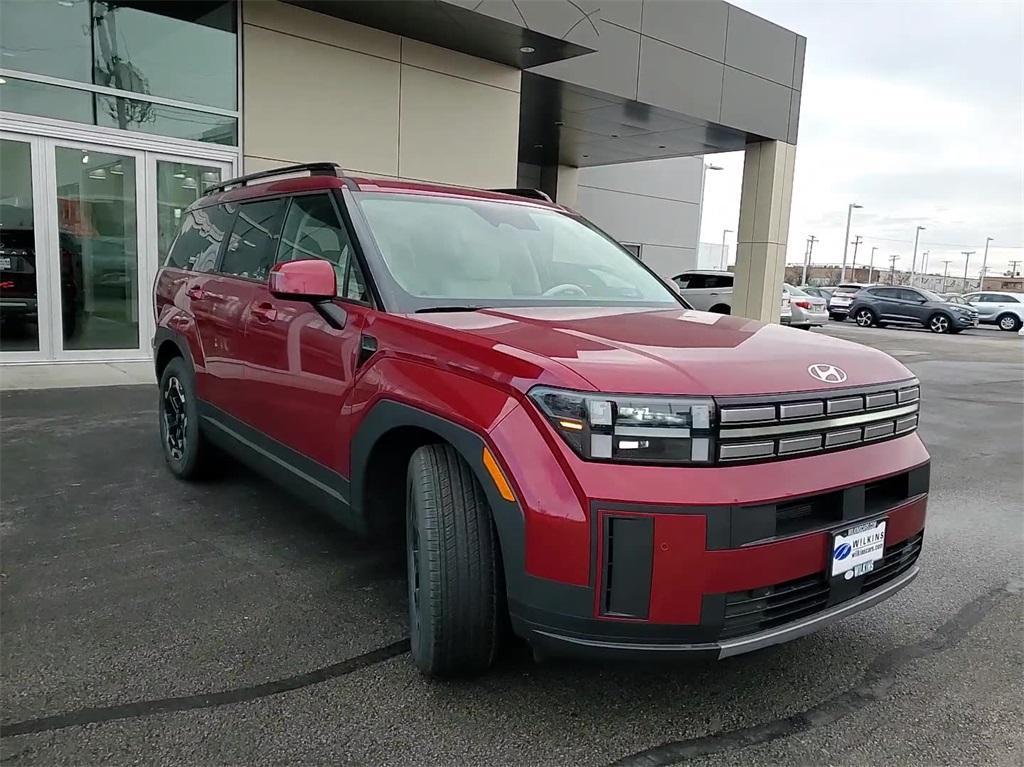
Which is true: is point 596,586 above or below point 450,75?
below

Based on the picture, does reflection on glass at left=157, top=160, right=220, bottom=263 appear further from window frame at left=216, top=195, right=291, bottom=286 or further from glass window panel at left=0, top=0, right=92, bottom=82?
window frame at left=216, top=195, right=291, bottom=286

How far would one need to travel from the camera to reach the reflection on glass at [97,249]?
912 centimetres

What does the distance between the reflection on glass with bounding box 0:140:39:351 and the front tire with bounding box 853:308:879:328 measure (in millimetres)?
26790

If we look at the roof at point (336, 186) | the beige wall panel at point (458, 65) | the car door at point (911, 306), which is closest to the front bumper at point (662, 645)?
the roof at point (336, 186)

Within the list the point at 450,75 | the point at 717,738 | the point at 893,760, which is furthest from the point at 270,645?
the point at 450,75

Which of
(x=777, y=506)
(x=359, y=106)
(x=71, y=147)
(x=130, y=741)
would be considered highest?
(x=359, y=106)

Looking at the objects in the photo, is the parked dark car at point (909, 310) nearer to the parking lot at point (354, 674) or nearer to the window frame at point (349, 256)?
the parking lot at point (354, 674)

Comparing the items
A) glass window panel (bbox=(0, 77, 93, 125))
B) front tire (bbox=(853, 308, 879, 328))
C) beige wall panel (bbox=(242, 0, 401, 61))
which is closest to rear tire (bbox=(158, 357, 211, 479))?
glass window panel (bbox=(0, 77, 93, 125))

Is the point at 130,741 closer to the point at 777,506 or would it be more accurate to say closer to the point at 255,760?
the point at 255,760

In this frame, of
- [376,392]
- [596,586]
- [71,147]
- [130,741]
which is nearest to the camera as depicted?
[596,586]

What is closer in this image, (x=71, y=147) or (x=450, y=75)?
(x=71, y=147)

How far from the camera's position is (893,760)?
92.3 inches

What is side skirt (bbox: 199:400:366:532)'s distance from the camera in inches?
125

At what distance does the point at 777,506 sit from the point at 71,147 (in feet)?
31.1
